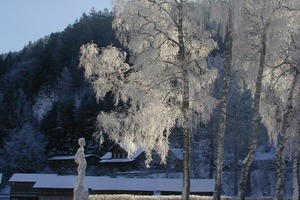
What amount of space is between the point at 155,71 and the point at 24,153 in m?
43.7

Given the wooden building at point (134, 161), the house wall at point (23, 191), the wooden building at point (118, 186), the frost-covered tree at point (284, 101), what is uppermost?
the frost-covered tree at point (284, 101)

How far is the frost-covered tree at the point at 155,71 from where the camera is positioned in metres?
16.3

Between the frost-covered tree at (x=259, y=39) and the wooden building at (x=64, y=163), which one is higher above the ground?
the frost-covered tree at (x=259, y=39)

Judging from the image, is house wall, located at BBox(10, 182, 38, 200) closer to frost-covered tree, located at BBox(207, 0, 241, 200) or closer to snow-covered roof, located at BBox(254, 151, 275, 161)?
snow-covered roof, located at BBox(254, 151, 275, 161)

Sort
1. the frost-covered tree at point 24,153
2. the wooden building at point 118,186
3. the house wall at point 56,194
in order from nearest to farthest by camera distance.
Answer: the wooden building at point 118,186
the house wall at point 56,194
the frost-covered tree at point 24,153

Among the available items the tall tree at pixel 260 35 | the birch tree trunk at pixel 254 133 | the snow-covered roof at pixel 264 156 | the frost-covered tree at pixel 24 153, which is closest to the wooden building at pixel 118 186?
the birch tree trunk at pixel 254 133

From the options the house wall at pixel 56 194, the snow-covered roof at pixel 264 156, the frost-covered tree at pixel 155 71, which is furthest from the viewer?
the snow-covered roof at pixel 264 156

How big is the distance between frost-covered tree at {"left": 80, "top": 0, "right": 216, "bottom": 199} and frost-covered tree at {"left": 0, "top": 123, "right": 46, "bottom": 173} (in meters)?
41.8

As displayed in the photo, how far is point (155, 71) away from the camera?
16406mm

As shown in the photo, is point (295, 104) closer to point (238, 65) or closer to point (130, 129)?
point (238, 65)

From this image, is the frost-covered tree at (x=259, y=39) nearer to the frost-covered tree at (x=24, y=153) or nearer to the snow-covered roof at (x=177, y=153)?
the snow-covered roof at (x=177, y=153)

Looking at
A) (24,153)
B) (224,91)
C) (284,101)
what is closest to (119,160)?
(24,153)

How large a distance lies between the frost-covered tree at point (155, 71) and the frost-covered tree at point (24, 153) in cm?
4180

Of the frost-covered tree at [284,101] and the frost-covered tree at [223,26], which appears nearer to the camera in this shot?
the frost-covered tree at [223,26]
